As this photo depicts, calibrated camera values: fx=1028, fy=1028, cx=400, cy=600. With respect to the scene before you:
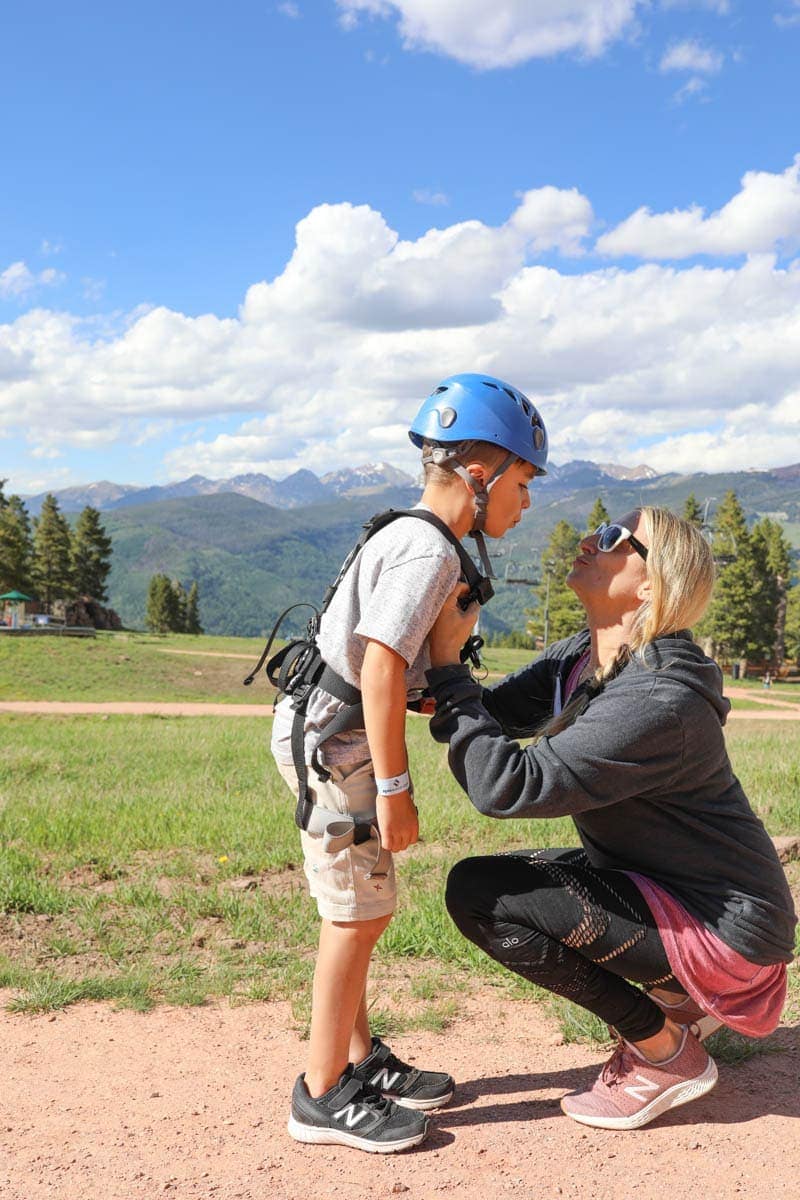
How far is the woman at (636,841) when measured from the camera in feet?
10.3

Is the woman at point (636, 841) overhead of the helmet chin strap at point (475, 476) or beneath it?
beneath

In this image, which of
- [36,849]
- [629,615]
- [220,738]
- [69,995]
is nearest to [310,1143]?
[69,995]

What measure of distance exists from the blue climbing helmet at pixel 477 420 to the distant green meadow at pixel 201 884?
2.39m

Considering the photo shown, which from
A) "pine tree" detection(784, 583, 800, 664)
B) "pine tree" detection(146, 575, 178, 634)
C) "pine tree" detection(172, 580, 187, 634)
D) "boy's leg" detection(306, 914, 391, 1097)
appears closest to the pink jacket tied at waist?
"boy's leg" detection(306, 914, 391, 1097)

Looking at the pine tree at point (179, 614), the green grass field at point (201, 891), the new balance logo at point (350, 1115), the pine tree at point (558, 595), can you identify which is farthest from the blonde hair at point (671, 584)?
the pine tree at point (179, 614)

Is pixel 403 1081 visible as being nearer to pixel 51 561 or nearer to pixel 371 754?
pixel 371 754

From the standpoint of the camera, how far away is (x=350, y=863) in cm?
338

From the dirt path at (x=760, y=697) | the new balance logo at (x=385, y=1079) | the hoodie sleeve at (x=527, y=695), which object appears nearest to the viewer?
the new balance logo at (x=385, y=1079)

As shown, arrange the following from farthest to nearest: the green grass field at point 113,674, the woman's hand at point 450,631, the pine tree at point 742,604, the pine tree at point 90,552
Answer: the pine tree at point 90,552 < the pine tree at point 742,604 < the green grass field at point 113,674 < the woman's hand at point 450,631

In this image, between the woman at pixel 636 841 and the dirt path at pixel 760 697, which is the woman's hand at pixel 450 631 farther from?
the dirt path at pixel 760 697

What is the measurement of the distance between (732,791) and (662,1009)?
87 cm

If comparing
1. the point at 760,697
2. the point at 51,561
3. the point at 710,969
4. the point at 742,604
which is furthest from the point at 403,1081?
the point at 51,561

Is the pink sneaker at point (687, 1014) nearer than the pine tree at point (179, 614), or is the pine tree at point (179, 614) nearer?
the pink sneaker at point (687, 1014)

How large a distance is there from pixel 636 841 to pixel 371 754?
942 mm
